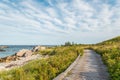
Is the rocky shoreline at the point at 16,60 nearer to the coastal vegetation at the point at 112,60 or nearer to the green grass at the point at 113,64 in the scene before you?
the coastal vegetation at the point at 112,60

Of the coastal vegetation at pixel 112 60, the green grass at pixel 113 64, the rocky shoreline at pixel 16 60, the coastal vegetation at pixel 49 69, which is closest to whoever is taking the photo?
the green grass at pixel 113 64

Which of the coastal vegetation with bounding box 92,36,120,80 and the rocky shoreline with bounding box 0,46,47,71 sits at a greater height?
the coastal vegetation with bounding box 92,36,120,80

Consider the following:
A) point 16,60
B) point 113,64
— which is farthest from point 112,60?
point 16,60

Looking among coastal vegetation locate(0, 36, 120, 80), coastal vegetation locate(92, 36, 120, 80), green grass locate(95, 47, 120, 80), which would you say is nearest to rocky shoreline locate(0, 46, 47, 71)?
coastal vegetation locate(0, 36, 120, 80)

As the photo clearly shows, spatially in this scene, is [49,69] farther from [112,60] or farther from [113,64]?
[112,60]

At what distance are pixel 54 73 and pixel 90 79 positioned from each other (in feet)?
11.8

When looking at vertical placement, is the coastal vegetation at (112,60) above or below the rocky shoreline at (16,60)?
above

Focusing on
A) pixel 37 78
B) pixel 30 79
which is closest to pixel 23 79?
pixel 30 79

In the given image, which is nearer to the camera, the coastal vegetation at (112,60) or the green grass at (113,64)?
the green grass at (113,64)

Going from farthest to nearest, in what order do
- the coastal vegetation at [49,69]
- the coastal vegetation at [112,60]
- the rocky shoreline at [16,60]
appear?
1. the rocky shoreline at [16,60]
2. the coastal vegetation at [49,69]
3. the coastal vegetation at [112,60]

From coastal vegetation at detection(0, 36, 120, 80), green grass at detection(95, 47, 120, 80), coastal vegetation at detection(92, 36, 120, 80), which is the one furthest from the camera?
coastal vegetation at detection(0, 36, 120, 80)

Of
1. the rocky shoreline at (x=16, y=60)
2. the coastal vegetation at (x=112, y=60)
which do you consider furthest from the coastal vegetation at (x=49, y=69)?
the rocky shoreline at (x=16, y=60)

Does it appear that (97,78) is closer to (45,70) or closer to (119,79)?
(119,79)

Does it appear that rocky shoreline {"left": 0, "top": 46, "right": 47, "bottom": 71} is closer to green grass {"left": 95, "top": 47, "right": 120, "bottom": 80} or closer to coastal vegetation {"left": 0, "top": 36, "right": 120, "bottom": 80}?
coastal vegetation {"left": 0, "top": 36, "right": 120, "bottom": 80}
